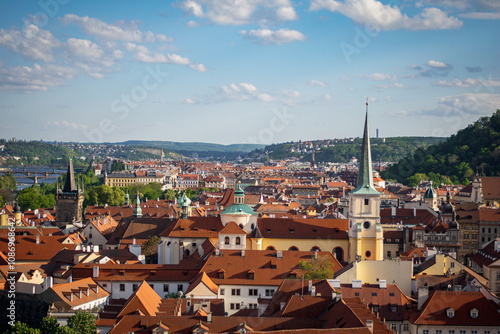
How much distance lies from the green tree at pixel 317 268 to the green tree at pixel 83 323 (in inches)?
648

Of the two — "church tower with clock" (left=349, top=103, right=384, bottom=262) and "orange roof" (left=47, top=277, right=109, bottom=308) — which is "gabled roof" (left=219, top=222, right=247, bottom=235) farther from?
"orange roof" (left=47, top=277, right=109, bottom=308)

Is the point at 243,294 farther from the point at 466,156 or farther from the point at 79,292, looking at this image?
the point at 466,156

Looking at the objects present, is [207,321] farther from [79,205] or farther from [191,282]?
[79,205]

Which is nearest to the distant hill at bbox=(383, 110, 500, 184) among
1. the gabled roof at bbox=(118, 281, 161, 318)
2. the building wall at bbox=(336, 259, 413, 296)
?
the building wall at bbox=(336, 259, 413, 296)

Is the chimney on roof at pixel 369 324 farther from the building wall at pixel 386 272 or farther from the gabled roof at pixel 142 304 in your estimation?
the building wall at pixel 386 272

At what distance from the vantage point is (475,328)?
146 feet

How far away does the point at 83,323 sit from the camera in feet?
146

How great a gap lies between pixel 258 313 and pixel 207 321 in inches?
344

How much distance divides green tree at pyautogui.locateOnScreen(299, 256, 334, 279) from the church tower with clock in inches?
376

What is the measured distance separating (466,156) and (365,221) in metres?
96.3

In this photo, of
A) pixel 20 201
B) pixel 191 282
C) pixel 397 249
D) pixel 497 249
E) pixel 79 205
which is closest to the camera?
pixel 191 282

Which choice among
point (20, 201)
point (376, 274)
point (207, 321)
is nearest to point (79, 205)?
point (20, 201)

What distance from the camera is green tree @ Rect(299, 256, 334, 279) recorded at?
5756 cm

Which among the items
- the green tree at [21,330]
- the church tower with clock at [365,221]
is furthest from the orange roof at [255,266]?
the green tree at [21,330]
